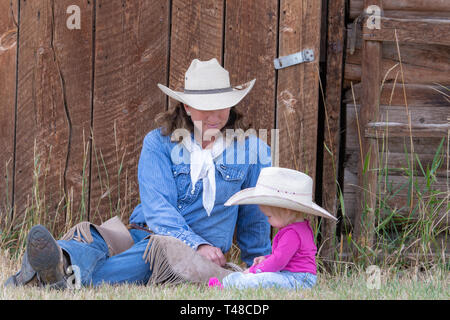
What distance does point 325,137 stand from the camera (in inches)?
175

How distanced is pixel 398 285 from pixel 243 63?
1.77 m

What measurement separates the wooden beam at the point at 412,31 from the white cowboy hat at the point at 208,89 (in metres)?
1.03

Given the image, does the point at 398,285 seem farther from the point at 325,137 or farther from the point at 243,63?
the point at 243,63

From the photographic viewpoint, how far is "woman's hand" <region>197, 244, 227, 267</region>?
141 inches

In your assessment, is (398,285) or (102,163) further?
(102,163)

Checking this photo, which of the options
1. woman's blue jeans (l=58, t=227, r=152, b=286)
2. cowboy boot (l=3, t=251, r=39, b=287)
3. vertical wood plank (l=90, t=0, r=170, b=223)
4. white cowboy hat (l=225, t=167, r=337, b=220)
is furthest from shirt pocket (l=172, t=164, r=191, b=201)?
cowboy boot (l=3, t=251, r=39, b=287)

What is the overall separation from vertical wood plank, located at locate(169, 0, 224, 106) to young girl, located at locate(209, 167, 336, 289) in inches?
51.3

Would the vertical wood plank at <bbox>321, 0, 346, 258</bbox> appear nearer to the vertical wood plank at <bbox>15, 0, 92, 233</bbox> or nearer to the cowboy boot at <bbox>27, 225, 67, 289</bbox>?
the vertical wood plank at <bbox>15, 0, 92, 233</bbox>

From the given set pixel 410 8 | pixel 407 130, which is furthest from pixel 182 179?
pixel 410 8

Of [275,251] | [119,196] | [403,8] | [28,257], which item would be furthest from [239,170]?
[403,8]

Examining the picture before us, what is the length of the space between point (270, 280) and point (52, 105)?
6.74 feet

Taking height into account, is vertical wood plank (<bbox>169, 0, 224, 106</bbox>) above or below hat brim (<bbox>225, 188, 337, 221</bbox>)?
above

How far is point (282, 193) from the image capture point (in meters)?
3.35

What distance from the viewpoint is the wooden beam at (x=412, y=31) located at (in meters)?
4.22
